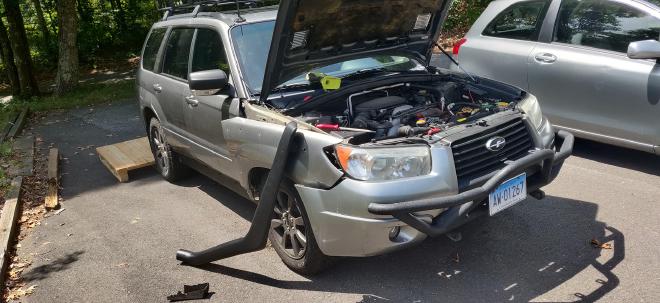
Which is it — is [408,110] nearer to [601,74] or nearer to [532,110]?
[532,110]

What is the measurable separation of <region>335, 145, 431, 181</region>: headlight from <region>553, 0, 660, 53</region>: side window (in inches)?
116

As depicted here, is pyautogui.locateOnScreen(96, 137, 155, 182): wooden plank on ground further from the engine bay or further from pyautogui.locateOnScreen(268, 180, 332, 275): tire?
the engine bay

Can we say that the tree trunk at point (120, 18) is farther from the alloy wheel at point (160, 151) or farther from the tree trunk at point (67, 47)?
the alloy wheel at point (160, 151)

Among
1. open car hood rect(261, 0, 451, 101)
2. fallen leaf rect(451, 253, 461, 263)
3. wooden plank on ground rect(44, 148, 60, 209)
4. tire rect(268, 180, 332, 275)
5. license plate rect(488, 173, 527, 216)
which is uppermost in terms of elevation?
open car hood rect(261, 0, 451, 101)

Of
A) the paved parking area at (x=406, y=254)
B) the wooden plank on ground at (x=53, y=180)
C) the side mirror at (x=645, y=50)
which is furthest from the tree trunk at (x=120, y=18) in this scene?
the side mirror at (x=645, y=50)

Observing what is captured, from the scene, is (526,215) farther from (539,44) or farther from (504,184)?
(539,44)

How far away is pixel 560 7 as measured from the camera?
562cm

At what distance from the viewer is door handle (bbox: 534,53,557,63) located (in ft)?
18.0

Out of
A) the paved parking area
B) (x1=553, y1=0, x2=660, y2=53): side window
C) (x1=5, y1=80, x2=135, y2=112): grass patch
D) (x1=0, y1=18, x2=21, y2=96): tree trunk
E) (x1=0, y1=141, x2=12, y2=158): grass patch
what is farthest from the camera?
(x1=0, y1=18, x2=21, y2=96): tree trunk

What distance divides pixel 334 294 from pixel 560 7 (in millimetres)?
3800

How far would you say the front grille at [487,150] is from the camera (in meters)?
3.33

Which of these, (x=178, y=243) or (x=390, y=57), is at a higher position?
(x=390, y=57)

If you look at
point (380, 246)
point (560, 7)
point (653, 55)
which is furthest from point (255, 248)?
point (560, 7)

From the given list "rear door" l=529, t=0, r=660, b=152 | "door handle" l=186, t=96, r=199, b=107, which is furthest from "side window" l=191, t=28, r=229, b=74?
"rear door" l=529, t=0, r=660, b=152
